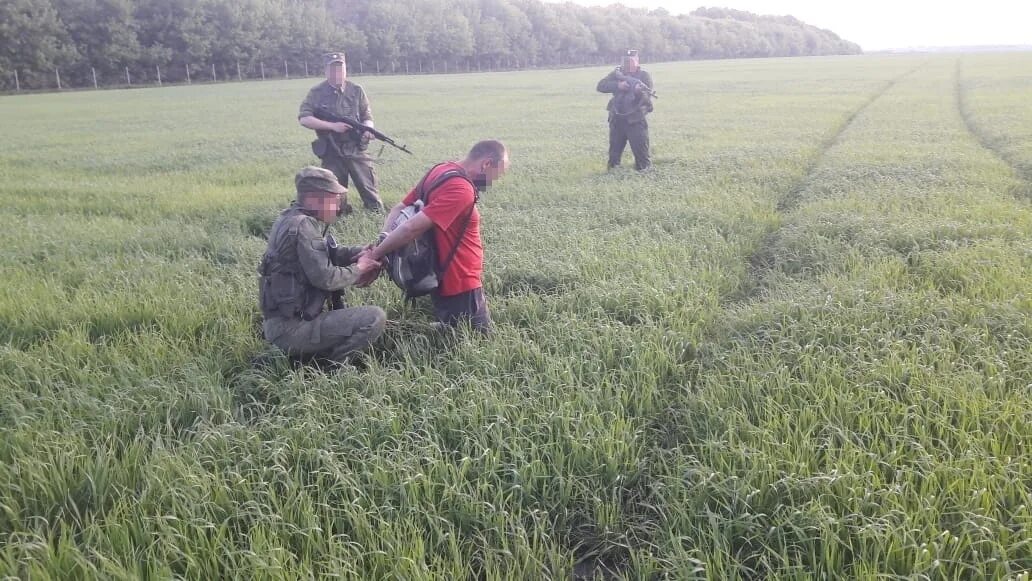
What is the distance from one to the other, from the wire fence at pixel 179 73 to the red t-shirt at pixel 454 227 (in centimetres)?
5829

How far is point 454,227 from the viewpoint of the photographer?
4363 mm

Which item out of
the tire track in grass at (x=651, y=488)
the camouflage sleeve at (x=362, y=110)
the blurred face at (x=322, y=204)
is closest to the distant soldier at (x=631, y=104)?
the camouflage sleeve at (x=362, y=110)

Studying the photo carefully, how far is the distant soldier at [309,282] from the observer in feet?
13.0

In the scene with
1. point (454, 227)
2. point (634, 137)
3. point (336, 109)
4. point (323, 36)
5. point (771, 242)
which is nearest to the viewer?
point (454, 227)

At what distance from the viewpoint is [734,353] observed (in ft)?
13.5

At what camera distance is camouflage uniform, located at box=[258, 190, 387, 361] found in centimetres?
396

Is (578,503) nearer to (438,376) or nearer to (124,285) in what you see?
(438,376)

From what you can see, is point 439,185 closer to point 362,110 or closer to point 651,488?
point 651,488

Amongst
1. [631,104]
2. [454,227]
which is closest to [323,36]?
[631,104]

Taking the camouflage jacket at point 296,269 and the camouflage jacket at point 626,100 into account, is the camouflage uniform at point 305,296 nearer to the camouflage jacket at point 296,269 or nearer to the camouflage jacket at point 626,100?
the camouflage jacket at point 296,269

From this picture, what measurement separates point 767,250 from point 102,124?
84.4ft

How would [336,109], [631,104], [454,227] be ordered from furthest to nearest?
[631,104] < [336,109] < [454,227]

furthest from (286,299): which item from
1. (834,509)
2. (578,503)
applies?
(834,509)

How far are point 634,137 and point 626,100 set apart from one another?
Answer: 2.26 ft
